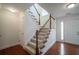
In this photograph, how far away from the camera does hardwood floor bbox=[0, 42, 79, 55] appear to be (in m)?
1.58

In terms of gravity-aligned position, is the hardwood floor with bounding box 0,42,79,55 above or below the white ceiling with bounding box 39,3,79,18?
below

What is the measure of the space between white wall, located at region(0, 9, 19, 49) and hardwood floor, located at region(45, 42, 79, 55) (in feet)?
2.12

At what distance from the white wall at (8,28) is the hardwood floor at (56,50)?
88 mm

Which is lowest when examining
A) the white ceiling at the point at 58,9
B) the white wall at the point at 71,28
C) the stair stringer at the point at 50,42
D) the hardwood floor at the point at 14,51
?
the hardwood floor at the point at 14,51

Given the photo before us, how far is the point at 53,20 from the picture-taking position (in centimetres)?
163

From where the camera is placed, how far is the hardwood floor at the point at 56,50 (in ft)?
5.19

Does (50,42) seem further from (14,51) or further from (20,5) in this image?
(20,5)

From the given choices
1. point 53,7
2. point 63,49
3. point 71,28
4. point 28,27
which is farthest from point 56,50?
point 53,7

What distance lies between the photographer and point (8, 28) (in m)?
1.62

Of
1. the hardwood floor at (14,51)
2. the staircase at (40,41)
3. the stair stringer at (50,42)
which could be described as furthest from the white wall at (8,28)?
the stair stringer at (50,42)

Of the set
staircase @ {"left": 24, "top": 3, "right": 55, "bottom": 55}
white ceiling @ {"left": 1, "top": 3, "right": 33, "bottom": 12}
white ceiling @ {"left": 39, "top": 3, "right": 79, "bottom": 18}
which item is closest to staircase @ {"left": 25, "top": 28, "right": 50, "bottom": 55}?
staircase @ {"left": 24, "top": 3, "right": 55, "bottom": 55}

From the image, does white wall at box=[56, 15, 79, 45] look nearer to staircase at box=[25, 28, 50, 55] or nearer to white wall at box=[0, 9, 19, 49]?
staircase at box=[25, 28, 50, 55]

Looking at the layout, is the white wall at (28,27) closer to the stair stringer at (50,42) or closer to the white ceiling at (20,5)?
the white ceiling at (20,5)
